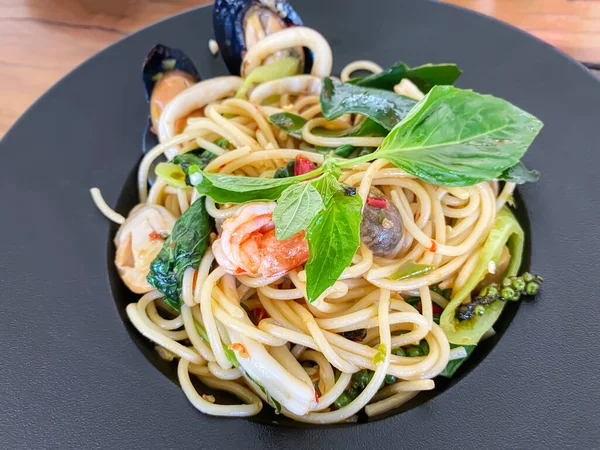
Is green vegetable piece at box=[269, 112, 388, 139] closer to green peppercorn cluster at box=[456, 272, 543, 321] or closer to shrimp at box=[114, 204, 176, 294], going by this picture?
shrimp at box=[114, 204, 176, 294]

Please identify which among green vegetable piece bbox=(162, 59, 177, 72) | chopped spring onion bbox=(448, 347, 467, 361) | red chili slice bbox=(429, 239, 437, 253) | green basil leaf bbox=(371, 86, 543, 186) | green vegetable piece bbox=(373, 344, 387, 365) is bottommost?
chopped spring onion bbox=(448, 347, 467, 361)

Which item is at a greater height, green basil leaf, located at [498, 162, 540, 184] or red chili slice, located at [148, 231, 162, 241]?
green basil leaf, located at [498, 162, 540, 184]

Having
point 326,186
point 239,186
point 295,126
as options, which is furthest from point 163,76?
point 326,186

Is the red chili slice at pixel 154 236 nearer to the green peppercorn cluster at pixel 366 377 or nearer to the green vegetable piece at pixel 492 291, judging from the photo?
the green peppercorn cluster at pixel 366 377

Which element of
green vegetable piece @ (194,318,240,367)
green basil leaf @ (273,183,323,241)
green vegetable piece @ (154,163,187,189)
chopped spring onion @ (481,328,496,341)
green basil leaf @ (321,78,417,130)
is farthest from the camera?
green vegetable piece @ (154,163,187,189)

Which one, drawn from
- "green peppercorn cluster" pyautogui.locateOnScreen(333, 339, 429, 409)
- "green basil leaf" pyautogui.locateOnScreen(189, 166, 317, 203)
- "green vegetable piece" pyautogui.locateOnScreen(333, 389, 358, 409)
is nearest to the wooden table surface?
"green basil leaf" pyautogui.locateOnScreen(189, 166, 317, 203)

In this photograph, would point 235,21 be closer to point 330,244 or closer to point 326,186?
point 326,186

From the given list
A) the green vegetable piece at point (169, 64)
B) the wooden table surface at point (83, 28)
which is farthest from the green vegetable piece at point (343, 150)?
the wooden table surface at point (83, 28)

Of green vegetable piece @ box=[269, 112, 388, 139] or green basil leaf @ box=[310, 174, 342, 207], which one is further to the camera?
green vegetable piece @ box=[269, 112, 388, 139]

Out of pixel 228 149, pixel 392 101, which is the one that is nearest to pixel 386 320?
pixel 392 101
